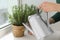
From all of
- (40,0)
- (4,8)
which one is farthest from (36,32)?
(40,0)

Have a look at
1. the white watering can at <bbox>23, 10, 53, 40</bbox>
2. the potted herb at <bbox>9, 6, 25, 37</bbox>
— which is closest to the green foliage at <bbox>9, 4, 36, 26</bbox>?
the potted herb at <bbox>9, 6, 25, 37</bbox>

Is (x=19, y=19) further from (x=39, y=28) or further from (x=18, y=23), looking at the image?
(x=39, y=28)

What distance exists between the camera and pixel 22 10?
1.15 meters

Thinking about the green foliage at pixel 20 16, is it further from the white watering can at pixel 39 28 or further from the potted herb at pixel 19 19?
the white watering can at pixel 39 28

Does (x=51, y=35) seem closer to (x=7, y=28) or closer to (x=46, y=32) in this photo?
(x=46, y=32)

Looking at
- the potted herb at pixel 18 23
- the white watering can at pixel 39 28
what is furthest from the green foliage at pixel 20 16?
the white watering can at pixel 39 28

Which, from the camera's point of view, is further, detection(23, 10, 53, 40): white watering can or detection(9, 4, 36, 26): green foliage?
detection(9, 4, 36, 26): green foliage

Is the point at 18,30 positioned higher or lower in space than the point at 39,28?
lower

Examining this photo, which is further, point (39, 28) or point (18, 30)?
point (18, 30)

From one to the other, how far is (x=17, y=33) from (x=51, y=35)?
33cm

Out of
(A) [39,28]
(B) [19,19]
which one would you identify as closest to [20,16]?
(B) [19,19]

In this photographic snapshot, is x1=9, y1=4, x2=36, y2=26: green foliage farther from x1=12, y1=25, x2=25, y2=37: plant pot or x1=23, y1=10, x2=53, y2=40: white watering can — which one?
x1=23, y1=10, x2=53, y2=40: white watering can

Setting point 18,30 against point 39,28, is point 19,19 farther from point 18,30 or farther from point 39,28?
point 39,28

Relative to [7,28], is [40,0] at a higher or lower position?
higher
